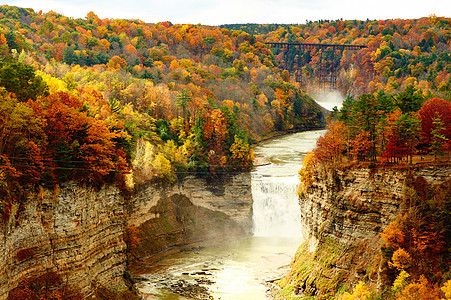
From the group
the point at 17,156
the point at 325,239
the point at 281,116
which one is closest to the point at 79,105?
the point at 17,156

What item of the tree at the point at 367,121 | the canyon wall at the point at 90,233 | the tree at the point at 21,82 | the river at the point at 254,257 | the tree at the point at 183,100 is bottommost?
the river at the point at 254,257

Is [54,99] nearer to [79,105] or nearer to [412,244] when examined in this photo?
[79,105]

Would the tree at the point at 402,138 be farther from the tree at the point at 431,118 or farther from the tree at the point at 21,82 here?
the tree at the point at 21,82

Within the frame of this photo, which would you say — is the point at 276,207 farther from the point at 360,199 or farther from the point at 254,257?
the point at 360,199

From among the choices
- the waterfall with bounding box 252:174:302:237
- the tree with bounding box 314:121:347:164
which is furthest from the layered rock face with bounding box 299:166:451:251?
the waterfall with bounding box 252:174:302:237

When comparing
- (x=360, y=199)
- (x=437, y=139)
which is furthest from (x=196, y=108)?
(x=437, y=139)

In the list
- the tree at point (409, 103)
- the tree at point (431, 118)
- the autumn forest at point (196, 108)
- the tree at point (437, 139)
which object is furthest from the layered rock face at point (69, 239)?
the tree at point (409, 103)
